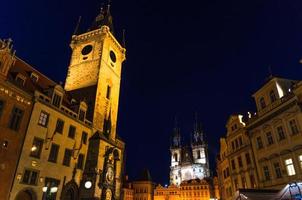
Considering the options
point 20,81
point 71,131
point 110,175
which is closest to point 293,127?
point 110,175

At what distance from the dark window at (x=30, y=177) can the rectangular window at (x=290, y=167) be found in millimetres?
26763

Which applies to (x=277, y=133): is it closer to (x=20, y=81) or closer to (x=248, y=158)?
(x=248, y=158)

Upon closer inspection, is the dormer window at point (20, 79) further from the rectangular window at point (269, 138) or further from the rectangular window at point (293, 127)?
the rectangular window at point (293, 127)

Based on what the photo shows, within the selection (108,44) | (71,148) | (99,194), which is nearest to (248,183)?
(99,194)

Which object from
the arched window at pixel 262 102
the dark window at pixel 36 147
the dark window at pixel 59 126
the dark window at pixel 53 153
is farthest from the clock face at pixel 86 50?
the arched window at pixel 262 102

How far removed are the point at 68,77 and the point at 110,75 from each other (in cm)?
754

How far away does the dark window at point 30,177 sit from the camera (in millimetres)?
24391

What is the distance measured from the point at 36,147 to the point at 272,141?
2701 cm

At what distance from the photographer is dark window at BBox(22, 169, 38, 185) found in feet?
80.0

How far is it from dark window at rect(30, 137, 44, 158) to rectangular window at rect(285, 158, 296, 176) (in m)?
26.8

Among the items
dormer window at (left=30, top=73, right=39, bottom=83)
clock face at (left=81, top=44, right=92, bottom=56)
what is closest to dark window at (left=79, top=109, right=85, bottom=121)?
dormer window at (left=30, top=73, right=39, bottom=83)

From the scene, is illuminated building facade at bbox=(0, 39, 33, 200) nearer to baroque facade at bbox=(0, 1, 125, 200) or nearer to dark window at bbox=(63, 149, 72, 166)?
baroque facade at bbox=(0, 1, 125, 200)

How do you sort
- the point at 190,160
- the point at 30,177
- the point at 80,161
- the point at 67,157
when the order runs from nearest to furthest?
1. the point at 30,177
2. the point at 67,157
3. the point at 80,161
4. the point at 190,160

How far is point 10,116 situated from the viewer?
24.0m
